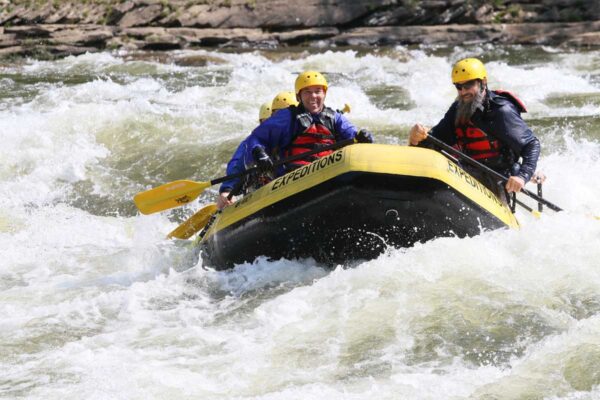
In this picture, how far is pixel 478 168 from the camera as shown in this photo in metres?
6.45

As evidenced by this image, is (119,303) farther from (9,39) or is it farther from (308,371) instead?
(9,39)

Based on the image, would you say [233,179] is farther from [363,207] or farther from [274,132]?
[363,207]

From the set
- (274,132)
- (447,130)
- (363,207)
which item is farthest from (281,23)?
(363,207)

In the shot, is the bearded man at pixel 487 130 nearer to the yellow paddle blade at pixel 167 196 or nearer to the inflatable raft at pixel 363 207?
the inflatable raft at pixel 363 207

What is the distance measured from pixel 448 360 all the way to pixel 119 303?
233cm

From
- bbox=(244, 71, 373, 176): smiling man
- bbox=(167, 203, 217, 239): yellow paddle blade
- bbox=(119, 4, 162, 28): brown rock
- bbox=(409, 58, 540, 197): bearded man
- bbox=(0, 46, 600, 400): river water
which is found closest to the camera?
bbox=(0, 46, 600, 400): river water

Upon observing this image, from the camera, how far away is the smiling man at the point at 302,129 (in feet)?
21.3

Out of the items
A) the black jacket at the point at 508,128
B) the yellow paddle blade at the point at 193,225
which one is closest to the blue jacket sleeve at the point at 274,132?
the yellow paddle blade at the point at 193,225

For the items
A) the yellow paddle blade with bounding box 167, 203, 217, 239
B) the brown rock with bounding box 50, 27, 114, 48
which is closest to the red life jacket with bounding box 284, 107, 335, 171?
the yellow paddle blade with bounding box 167, 203, 217, 239

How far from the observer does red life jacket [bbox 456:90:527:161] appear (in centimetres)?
666

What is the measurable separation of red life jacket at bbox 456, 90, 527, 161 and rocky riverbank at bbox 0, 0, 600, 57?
47.6 feet

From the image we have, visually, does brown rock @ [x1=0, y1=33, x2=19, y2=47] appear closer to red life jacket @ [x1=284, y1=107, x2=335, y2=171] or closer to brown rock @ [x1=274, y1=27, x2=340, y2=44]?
brown rock @ [x1=274, y1=27, x2=340, y2=44]

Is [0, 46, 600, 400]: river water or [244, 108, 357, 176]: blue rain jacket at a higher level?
[244, 108, 357, 176]: blue rain jacket

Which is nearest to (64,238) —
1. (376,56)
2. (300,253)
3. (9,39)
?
(300,253)
